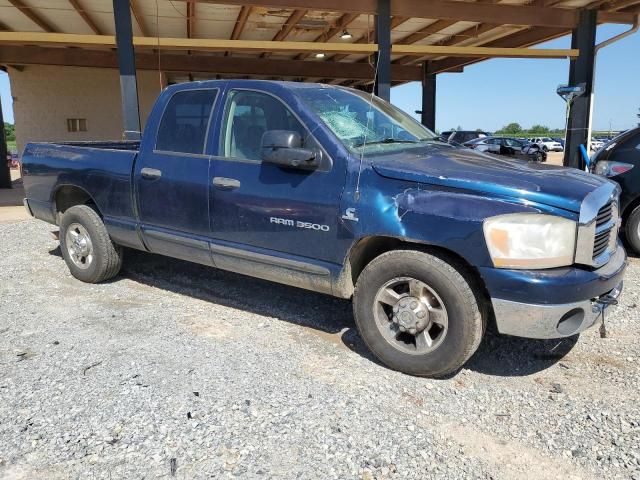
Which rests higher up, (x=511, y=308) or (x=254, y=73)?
(x=254, y=73)

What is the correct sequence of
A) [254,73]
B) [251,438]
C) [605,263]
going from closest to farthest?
[251,438] < [605,263] < [254,73]

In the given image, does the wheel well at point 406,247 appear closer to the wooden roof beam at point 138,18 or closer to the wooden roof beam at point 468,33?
the wooden roof beam at point 138,18

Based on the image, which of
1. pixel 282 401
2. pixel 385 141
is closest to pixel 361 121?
pixel 385 141

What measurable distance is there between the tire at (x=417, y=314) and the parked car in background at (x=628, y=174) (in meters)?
3.99

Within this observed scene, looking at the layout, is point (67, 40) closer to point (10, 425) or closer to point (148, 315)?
point (148, 315)

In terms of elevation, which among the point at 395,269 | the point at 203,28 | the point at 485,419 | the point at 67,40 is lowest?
the point at 485,419

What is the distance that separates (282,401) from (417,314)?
0.96 meters

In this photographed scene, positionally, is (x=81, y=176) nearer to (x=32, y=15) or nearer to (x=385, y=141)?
(x=385, y=141)

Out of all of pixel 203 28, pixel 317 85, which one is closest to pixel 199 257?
pixel 317 85

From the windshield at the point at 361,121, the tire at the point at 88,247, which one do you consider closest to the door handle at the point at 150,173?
the tire at the point at 88,247

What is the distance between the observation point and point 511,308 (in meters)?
2.90

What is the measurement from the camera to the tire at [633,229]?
19.5 feet

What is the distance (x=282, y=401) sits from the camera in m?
2.97

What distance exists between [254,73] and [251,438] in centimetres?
1483
